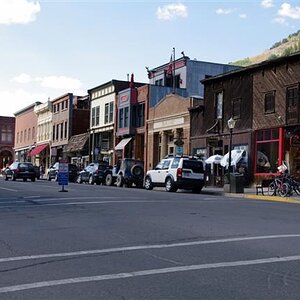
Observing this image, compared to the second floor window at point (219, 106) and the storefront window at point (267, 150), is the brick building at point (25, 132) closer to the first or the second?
the second floor window at point (219, 106)

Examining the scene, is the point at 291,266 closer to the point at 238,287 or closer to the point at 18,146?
the point at 238,287

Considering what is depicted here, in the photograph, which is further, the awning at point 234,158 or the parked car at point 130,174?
the parked car at point 130,174

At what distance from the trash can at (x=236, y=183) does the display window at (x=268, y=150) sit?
3902 mm

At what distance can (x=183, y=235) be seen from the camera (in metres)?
11.1

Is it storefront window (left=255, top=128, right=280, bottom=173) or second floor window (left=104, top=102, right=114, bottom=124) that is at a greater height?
second floor window (left=104, top=102, right=114, bottom=124)

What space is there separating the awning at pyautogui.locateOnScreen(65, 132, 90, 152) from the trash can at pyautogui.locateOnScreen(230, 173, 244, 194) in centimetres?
3335

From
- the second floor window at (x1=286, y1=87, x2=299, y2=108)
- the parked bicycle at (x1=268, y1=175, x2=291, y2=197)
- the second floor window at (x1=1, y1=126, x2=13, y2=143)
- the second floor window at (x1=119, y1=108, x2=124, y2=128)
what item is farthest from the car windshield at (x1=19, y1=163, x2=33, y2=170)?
the second floor window at (x1=1, y1=126, x2=13, y2=143)

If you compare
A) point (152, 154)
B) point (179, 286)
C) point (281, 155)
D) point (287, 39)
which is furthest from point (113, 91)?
point (287, 39)

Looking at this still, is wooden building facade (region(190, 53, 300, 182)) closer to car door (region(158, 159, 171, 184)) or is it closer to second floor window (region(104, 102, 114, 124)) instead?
car door (region(158, 159, 171, 184))

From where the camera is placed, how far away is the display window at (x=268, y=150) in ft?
102

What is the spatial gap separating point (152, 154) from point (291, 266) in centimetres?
3765

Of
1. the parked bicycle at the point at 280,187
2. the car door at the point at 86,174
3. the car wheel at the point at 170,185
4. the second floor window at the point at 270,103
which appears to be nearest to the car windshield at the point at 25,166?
the car door at the point at 86,174

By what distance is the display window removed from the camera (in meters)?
31.1

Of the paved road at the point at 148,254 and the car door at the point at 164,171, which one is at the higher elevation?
the car door at the point at 164,171
